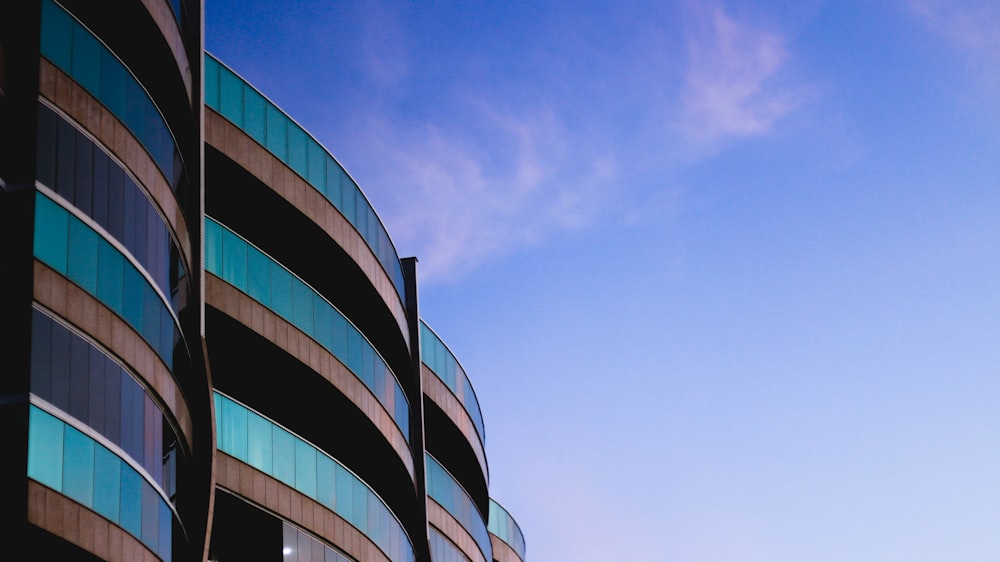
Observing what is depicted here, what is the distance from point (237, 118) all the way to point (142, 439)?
43.3 ft

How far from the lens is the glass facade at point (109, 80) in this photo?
102 feet

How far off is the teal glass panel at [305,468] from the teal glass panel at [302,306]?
3.69 metres

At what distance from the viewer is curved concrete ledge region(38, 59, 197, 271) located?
101 feet

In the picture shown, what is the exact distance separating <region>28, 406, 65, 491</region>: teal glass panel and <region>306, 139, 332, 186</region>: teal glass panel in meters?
18.6

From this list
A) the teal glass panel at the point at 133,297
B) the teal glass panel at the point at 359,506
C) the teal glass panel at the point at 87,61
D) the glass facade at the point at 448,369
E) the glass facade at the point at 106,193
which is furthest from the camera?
the glass facade at the point at 448,369

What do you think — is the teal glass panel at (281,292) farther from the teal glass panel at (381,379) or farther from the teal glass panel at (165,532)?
the teal glass panel at (165,532)

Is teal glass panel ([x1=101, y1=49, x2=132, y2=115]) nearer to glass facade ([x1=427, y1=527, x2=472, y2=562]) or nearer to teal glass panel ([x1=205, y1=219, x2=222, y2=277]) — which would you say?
teal glass panel ([x1=205, y1=219, x2=222, y2=277])

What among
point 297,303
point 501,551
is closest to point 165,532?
point 297,303

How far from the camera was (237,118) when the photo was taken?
42.9 metres

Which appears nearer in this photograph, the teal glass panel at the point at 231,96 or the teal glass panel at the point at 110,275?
the teal glass panel at the point at 110,275

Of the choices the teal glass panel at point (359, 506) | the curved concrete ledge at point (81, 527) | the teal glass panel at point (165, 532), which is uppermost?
the teal glass panel at point (359, 506)

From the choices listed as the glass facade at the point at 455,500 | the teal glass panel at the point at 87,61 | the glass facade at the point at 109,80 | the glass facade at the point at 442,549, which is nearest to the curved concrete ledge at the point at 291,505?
the glass facade at the point at 109,80

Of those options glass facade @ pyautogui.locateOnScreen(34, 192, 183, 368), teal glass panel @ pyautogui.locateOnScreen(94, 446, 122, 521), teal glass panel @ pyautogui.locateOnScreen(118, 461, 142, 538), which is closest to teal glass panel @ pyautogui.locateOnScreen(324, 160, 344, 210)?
glass facade @ pyautogui.locateOnScreen(34, 192, 183, 368)

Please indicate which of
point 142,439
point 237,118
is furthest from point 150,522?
point 237,118
